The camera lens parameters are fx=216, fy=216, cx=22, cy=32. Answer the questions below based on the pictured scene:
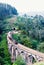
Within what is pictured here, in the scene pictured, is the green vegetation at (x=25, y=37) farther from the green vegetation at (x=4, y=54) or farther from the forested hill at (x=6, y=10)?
the forested hill at (x=6, y=10)

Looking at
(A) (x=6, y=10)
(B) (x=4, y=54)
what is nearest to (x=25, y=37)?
(B) (x=4, y=54)

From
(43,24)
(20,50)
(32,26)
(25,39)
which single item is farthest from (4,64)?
(43,24)

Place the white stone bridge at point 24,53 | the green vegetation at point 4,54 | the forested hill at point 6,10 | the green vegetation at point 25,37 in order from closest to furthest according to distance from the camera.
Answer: the white stone bridge at point 24,53, the green vegetation at point 4,54, the green vegetation at point 25,37, the forested hill at point 6,10

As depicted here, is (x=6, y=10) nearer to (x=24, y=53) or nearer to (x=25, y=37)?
(x=25, y=37)

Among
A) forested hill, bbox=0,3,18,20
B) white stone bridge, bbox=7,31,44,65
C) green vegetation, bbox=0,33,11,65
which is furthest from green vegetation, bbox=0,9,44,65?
forested hill, bbox=0,3,18,20

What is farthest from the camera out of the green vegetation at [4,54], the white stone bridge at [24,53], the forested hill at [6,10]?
the forested hill at [6,10]

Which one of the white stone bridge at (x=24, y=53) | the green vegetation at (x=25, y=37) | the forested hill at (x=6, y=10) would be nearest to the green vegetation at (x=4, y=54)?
the green vegetation at (x=25, y=37)

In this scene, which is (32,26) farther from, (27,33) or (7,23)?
(7,23)

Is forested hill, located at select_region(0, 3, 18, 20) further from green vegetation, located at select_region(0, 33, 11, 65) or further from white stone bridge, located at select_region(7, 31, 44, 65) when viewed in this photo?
white stone bridge, located at select_region(7, 31, 44, 65)

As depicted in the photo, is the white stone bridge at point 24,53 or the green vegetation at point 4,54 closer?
the white stone bridge at point 24,53

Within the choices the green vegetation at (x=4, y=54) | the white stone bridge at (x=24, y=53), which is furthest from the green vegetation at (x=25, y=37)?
the white stone bridge at (x=24, y=53)

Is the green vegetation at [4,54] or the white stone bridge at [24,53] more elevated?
the white stone bridge at [24,53]
